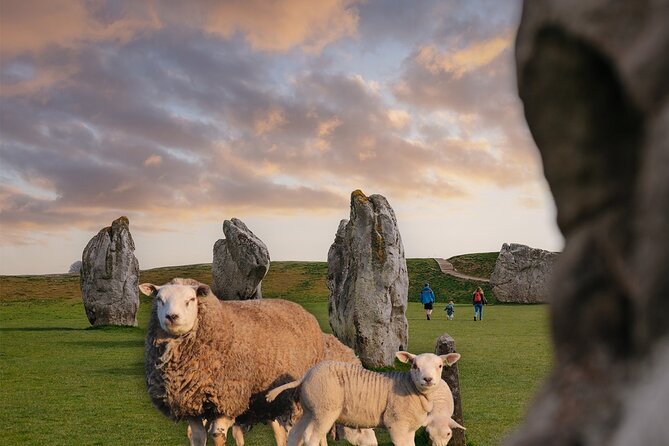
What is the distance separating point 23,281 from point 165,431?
57.4m

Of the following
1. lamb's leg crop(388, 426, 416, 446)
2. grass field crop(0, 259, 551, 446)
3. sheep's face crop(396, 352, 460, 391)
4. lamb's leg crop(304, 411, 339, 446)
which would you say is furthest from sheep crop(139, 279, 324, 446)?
grass field crop(0, 259, 551, 446)

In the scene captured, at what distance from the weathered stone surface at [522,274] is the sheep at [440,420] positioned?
3441cm

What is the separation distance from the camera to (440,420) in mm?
8812

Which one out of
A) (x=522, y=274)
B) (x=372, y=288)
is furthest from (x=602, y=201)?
(x=522, y=274)

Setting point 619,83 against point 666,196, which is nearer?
point 666,196

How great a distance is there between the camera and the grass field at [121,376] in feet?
35.0

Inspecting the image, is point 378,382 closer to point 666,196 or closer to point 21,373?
point 666,196

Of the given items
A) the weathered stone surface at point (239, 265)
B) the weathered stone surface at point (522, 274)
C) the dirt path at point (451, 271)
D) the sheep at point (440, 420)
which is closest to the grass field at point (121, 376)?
the sheep at point (440, 420)

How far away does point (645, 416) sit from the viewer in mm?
1021

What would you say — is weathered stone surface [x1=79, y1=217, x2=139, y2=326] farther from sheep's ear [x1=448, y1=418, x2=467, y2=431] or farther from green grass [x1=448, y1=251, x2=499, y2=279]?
green grass [x1=448, y1=251, x2=499, y2=279]

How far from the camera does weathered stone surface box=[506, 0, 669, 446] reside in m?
1.09

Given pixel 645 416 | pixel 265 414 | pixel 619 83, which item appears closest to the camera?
pixel 645 416

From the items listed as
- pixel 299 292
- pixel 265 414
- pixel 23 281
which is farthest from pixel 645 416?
pixel 23 281

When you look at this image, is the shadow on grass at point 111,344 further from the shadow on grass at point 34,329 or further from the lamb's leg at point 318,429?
the lamb's leg at point 318,429
